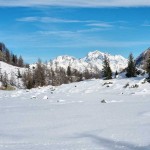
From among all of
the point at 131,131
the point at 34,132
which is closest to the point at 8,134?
the point at 34,132

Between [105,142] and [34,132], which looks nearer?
[105,142]

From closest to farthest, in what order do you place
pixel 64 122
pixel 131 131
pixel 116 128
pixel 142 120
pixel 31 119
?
1. pixel 131 131
2. pixel 116 128
3. pixel 142 120
4. pixel 64 122
5. pixel 31 119

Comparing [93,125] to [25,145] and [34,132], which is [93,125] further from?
[25,145]

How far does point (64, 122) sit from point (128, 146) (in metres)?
4.56

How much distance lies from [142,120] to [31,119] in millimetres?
4758

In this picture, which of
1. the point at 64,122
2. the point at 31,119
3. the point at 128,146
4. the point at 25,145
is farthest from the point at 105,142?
the point at 31,119

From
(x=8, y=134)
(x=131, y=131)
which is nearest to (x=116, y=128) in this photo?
(x=131, y=131)

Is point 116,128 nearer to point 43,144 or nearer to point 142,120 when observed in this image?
point 142,120

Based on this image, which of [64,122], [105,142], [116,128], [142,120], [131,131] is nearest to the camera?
[105,142]

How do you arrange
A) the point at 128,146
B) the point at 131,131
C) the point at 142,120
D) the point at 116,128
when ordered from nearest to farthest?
1. the point at 128,146
2. the point at 131,131
3. the point at 116,128
4. the point at 142,120

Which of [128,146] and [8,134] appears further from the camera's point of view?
[8,134]

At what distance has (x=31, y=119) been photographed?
13555 millimetres

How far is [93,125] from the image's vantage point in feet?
36.1

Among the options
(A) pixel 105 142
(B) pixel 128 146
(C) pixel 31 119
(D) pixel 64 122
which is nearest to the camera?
(B) pixel 128 146
